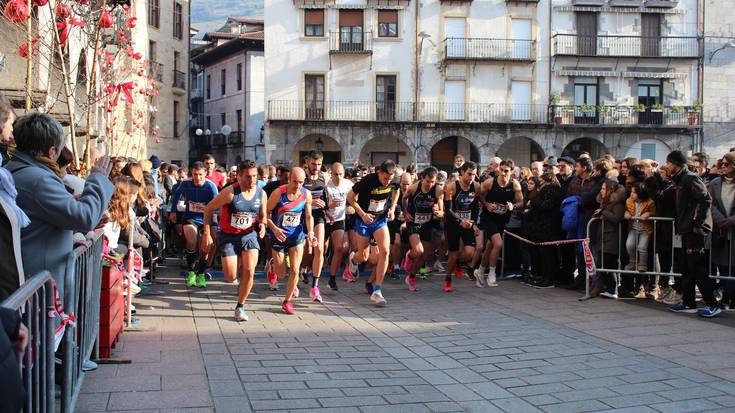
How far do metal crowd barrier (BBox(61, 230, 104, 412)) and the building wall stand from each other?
4095 cm

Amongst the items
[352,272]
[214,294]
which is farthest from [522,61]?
[214,294]

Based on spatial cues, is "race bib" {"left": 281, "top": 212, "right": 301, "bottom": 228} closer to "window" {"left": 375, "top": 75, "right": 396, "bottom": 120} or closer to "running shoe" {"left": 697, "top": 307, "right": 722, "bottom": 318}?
"running shoe" {"left": 697, "top": 307, "right": 722, "bottom": 318}

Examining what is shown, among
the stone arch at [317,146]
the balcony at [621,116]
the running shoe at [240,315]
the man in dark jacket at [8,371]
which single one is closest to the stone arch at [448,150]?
the balcony at [621,116]

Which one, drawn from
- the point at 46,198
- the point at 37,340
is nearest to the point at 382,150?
the point at 46,198

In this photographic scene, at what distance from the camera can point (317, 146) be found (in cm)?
4294

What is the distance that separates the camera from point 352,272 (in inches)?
531

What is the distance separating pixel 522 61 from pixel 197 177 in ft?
102

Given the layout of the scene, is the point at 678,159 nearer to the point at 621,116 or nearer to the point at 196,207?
the point at 196,207

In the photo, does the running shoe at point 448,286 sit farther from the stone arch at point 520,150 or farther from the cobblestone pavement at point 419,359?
the stone arch at point 520,150

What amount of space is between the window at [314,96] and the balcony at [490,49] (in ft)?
22.8

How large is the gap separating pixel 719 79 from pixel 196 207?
1464 inches

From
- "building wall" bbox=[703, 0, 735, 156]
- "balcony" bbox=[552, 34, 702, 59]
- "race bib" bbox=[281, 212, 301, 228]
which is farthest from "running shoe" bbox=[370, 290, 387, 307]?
"building wall" bbox=[703, 0, 735, 156]

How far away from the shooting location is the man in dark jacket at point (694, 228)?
30.6 feet

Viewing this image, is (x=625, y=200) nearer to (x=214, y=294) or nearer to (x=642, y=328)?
(x=642, y=328)
